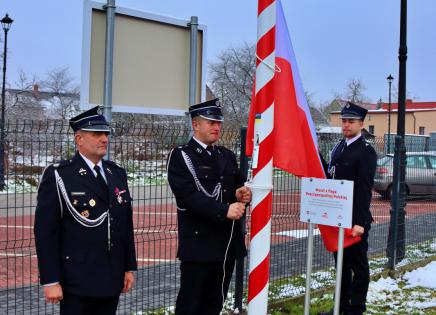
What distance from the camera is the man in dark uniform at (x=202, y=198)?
420cm

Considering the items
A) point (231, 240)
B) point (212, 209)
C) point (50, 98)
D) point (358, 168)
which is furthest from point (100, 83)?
point (50, 98)

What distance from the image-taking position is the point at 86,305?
142 inches

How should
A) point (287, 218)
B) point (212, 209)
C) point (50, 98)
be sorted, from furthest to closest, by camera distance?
1. point (50, 98)
2. point (287, 218)
3. point (212, 209)

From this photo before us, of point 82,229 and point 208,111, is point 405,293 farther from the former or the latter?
point 82,229

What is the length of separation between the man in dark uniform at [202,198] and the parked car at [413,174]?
16.3ft

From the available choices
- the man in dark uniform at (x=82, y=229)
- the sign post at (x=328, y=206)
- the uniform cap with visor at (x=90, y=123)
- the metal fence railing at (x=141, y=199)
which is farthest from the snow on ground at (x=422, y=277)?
the uniform cap with visor at (x=90, y=123)

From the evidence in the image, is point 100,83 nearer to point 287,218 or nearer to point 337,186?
point 337,186

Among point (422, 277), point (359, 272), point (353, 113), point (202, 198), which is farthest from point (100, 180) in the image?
point (422, 277)

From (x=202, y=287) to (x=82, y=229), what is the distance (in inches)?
51.2

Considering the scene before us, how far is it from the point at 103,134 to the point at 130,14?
55.1 inches

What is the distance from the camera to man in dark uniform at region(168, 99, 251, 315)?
13.8ft

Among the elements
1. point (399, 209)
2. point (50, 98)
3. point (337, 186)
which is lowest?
point (399, 209)

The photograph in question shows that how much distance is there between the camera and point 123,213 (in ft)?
12.4

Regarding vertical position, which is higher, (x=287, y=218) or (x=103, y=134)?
(x=103, y=134)
